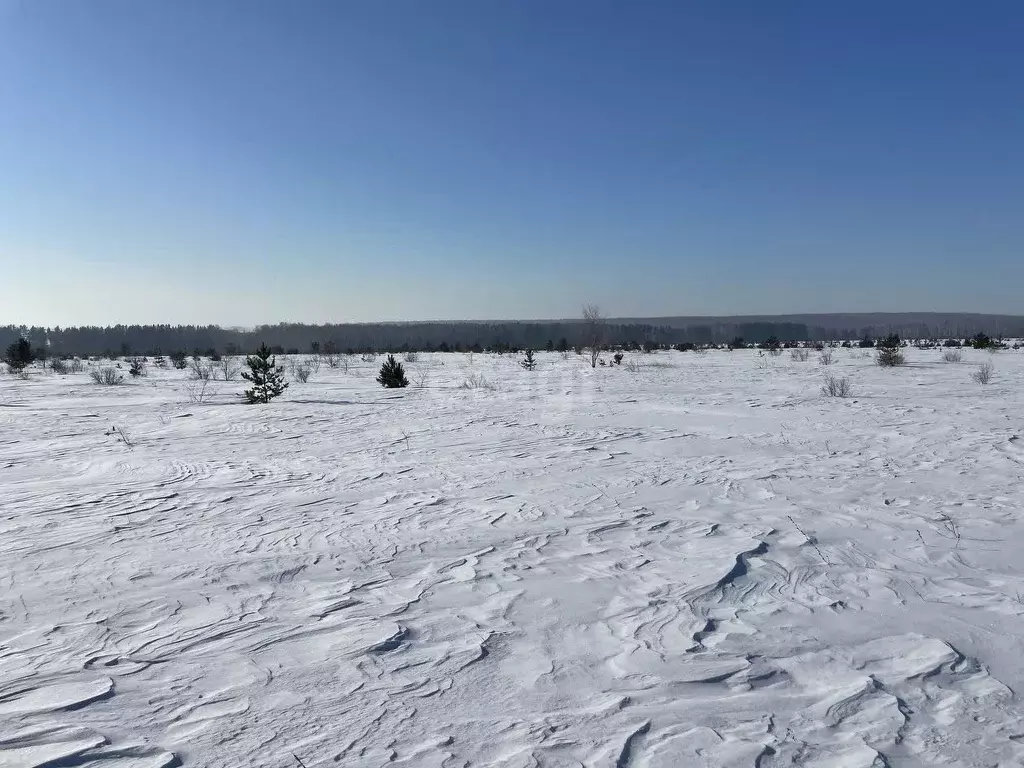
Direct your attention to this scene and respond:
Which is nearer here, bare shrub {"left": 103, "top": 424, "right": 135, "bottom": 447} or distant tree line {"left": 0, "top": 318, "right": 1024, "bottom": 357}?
bare shrub {"left": 103, "top": 424, "right": 135, "bottom": 447}

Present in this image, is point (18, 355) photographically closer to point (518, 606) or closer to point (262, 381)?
point (262, 381)

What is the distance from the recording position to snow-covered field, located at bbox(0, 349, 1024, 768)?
6.88 ft

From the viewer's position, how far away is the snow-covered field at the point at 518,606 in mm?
2098

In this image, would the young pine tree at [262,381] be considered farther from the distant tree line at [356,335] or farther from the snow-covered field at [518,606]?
the distant tree line at [356,335]

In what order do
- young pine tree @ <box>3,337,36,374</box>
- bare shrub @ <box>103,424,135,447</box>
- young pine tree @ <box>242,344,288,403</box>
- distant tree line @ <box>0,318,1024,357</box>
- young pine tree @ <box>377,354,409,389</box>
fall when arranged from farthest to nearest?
distant tree line @ <box>0,318,1024,357</box> → young pine tree @ <box>3,337,36,374</box> → young pine tree @ <box>377,354,409,389</box> → young pine tree @ <box>242,344,288,403</box> → bare shrub @ <box>103,424,135,447</box>

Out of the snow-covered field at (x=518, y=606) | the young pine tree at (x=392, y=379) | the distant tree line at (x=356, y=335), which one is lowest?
the snow-covered field at (x=518, y=606)

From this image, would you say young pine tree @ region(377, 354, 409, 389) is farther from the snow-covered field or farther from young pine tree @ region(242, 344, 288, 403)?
the snow-covered field

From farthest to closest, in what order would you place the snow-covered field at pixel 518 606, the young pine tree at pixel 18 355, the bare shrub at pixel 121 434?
the young pine tree at pixel 18 355 < the bare shrub at pixel 121 434 < the snow-covered field at pixel 518 606

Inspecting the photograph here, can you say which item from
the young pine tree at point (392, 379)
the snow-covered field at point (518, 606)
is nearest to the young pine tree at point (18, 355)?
the young pine tree at point (392, 379)

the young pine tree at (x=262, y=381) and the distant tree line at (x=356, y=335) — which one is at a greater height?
the distant tree line at (x=356, y=335)

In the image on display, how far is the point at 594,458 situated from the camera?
7.02m

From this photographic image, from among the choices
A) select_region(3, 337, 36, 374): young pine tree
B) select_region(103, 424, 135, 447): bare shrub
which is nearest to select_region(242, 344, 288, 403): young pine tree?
select_region(103, 424, 135, 447): bare shrub

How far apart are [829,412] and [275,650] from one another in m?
10.2

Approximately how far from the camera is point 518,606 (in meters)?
3.18
